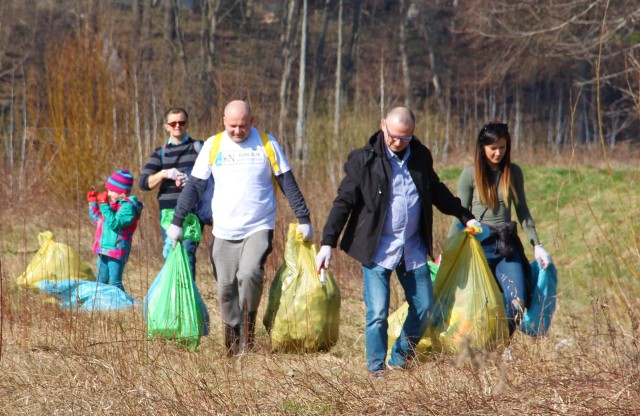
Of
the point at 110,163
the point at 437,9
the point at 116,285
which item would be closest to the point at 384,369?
the point at 116,285

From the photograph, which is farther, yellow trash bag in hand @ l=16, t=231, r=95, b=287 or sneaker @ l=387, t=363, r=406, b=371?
yellow trash bag in hand @ l=16, t=231, r=95, b=287

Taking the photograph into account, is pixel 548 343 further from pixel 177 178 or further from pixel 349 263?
pixel 349 263

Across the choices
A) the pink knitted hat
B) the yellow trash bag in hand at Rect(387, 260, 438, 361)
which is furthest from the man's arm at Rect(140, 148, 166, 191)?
the yellow trash bag in hand at Rect(387, 260, 438, 361)

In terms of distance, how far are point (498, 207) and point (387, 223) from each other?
0.84 m

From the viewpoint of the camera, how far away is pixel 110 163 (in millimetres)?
14094

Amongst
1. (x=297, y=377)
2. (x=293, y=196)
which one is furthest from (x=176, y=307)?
(x=297, y=377)

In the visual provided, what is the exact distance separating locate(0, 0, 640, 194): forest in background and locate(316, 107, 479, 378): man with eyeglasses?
1.48 m

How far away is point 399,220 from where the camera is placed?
495cm

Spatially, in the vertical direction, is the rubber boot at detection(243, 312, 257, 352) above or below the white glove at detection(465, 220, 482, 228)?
below

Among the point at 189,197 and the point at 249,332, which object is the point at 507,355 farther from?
the point at 189,197

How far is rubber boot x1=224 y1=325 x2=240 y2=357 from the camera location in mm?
5676

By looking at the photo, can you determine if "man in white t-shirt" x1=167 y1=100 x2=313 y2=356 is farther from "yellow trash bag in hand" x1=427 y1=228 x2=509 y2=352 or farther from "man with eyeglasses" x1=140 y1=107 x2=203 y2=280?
"man with eyeglasses" x1=140 y1=107 x2=203 y2=280

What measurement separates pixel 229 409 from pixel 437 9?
3350cm

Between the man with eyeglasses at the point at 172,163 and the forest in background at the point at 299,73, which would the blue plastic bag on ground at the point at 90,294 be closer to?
the man with eyeglasses at the point at 172,163
